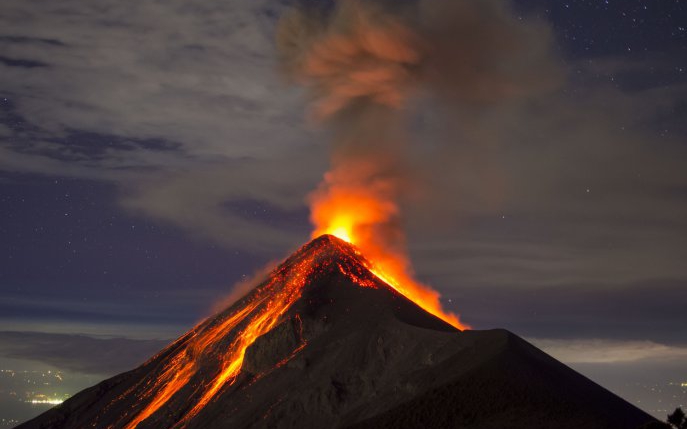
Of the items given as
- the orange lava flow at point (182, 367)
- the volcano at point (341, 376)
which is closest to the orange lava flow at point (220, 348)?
the orange lava flow at point (182, 367)

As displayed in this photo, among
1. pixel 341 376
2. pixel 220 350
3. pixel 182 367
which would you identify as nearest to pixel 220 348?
pixel 220 350

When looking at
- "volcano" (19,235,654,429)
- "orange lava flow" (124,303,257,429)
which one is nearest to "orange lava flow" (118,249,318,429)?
"orange lava flow" (124,303,257,429)

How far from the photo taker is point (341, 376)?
136250 millimetres

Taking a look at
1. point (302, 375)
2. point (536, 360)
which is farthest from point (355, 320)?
point (536, 360)

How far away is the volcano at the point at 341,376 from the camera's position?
103 m

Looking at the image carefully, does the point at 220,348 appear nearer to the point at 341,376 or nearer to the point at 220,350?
the point at 220,350

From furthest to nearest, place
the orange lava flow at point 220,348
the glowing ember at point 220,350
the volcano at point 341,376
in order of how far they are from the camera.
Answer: the orange lava flow at point 220,348, the glowing ember at point 220,350, the volcano at point 341,376

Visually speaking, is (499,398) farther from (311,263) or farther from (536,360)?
(311,263)

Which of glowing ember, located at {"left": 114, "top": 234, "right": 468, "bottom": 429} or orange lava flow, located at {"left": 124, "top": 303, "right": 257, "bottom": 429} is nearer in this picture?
glowing ember, located at {"left": 114, "top": 234, "right": 468, "bottom": 429}

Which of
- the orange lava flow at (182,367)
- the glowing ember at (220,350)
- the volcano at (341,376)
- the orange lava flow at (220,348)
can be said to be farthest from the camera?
the orange lava flow at (182,367)

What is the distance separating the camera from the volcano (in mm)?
103000

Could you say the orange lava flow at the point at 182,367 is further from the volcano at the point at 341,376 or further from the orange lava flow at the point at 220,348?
the volcano at the point at 341,376

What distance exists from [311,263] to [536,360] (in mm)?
88670

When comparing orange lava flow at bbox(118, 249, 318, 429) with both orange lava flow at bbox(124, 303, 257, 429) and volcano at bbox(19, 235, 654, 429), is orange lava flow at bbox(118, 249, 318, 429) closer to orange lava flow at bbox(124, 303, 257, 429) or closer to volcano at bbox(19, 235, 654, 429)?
→ orange lava flow at bbox(124, 303, 257, 429)
